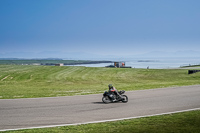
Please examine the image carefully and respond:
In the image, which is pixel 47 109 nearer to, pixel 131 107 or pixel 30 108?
pixel 30 108

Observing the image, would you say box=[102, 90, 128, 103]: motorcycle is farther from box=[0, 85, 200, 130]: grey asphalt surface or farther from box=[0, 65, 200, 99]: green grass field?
box=[0, 65, 200, 99]: green grass field

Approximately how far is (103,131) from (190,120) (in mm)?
3976

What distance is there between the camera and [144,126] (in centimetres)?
928

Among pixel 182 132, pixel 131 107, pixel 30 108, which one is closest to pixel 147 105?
pixel 131 107

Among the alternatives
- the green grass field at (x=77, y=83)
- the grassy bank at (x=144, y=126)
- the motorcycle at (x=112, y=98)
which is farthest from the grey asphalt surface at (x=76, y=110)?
the green grass field at (x=77, y=83)

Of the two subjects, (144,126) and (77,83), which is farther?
(77,83)

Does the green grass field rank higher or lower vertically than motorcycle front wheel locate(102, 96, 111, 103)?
lower

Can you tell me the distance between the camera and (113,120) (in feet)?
33.8

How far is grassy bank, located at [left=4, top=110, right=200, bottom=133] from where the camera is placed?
8680 millimetres

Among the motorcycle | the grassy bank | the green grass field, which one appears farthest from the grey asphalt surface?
the green grass field

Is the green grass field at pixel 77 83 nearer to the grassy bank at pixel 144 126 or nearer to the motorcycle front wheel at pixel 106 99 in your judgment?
the motorcycle front wheel at pixel 106 99

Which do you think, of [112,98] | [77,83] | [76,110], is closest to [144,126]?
[76,110]

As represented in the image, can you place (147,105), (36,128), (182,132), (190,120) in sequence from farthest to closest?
(147,105) < (190,120) < (36,128) < (182,132)

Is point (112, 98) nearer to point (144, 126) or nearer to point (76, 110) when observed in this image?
point (76, 110)
